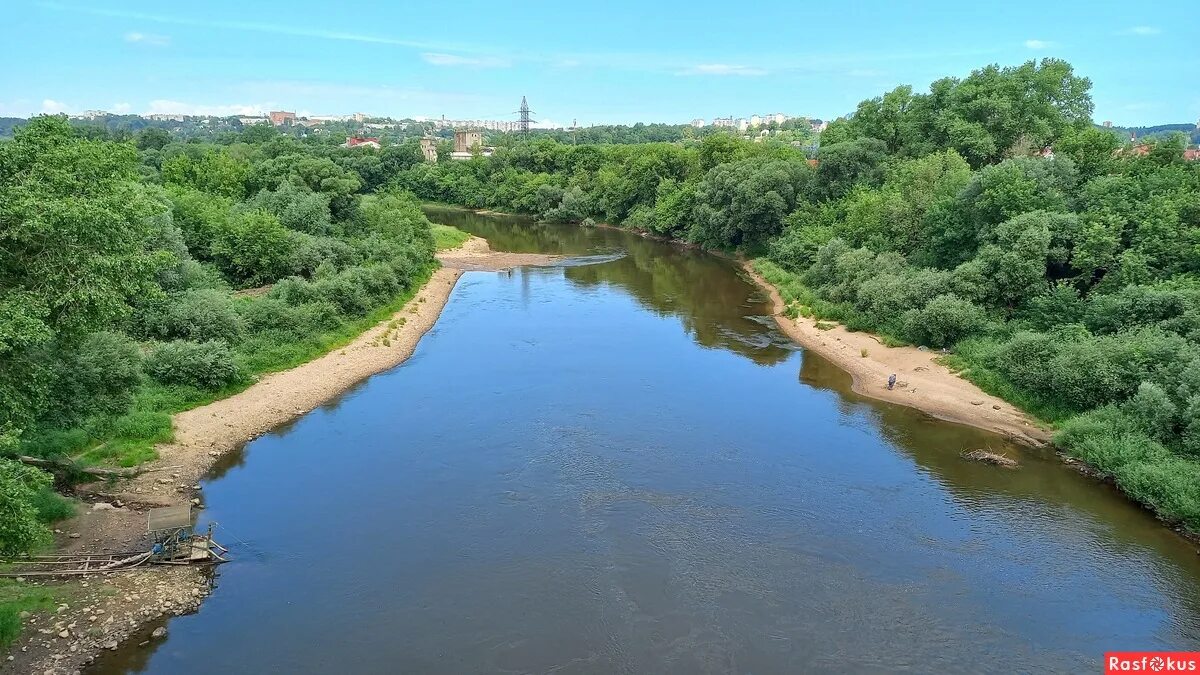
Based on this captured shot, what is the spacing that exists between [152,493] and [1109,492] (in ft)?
95.9

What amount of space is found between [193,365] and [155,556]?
1175 centimetres

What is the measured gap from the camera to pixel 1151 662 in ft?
55.5

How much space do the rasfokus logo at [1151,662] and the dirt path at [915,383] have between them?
1139 centimetres

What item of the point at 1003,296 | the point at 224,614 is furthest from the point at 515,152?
the point at 224,614

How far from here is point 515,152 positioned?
110 m

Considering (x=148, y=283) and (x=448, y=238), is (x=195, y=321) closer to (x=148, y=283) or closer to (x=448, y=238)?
(x=148, y=283)

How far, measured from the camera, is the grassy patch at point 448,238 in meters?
72.2

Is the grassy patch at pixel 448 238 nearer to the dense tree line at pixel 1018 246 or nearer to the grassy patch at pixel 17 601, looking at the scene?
the dense tree line at pixel 1018 246

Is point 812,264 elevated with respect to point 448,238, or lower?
lower

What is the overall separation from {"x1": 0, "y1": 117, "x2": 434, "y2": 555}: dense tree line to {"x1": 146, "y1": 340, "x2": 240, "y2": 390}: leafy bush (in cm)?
5

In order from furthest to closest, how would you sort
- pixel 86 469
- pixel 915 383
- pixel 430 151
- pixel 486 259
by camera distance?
pixel 430 151
pixel 486 259
pixel 915 383
pixel 86 469

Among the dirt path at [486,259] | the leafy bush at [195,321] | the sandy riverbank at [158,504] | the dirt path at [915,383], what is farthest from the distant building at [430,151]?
the dirt path at [915,383]

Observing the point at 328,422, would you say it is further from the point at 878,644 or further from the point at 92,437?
the point at 878,644

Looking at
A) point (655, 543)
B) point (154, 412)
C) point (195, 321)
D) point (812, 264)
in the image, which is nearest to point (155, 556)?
point (154, 412)
